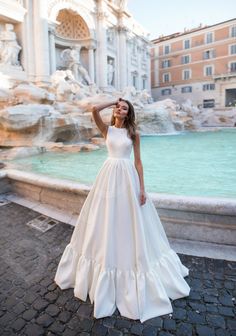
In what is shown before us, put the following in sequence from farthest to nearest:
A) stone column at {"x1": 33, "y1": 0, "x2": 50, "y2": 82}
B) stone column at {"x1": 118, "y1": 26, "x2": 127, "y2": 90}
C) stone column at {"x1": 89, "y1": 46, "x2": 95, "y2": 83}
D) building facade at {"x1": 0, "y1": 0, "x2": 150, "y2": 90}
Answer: stone column at {"x1": 118, "y1": 26, "x2": 127, "y2": 90}, stone column at {"x1": 89, "y1": 46, "x2": 95, "y2": 83}, stone column at {"x1": 33, "y1": 0, "x2": 50, "y2": 82}, building facade at {"x1": 0, "y1": 0, "x2": 150, "y2": 90}

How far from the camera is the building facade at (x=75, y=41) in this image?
15.7 metres

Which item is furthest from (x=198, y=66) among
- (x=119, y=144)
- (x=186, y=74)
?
(x=119, y=144)

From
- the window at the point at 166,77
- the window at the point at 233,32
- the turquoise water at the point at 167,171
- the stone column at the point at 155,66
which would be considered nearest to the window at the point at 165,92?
the window at the point at 166,77

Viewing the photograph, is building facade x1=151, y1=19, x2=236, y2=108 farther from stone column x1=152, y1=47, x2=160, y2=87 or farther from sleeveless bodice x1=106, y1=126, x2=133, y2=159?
sleeveless bodice x1=106, y1=126, x2=133, y2=159

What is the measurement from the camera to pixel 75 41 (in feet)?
71.9

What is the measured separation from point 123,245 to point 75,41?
23.1m

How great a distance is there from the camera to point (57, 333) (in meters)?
1.68

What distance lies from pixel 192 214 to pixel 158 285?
937mm

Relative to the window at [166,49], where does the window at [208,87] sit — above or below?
below

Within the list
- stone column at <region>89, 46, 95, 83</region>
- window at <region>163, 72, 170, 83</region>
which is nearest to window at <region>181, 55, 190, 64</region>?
window at <region>163, 72, 170, 83</region>

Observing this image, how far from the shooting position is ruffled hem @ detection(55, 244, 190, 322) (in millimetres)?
1772

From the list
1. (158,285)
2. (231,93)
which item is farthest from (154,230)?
(231,93)

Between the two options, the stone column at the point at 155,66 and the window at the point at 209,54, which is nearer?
the window at the point at 209,54

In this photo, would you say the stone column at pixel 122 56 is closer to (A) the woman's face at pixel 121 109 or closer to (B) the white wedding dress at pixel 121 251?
(A) the woman's face at pixel 121 109
